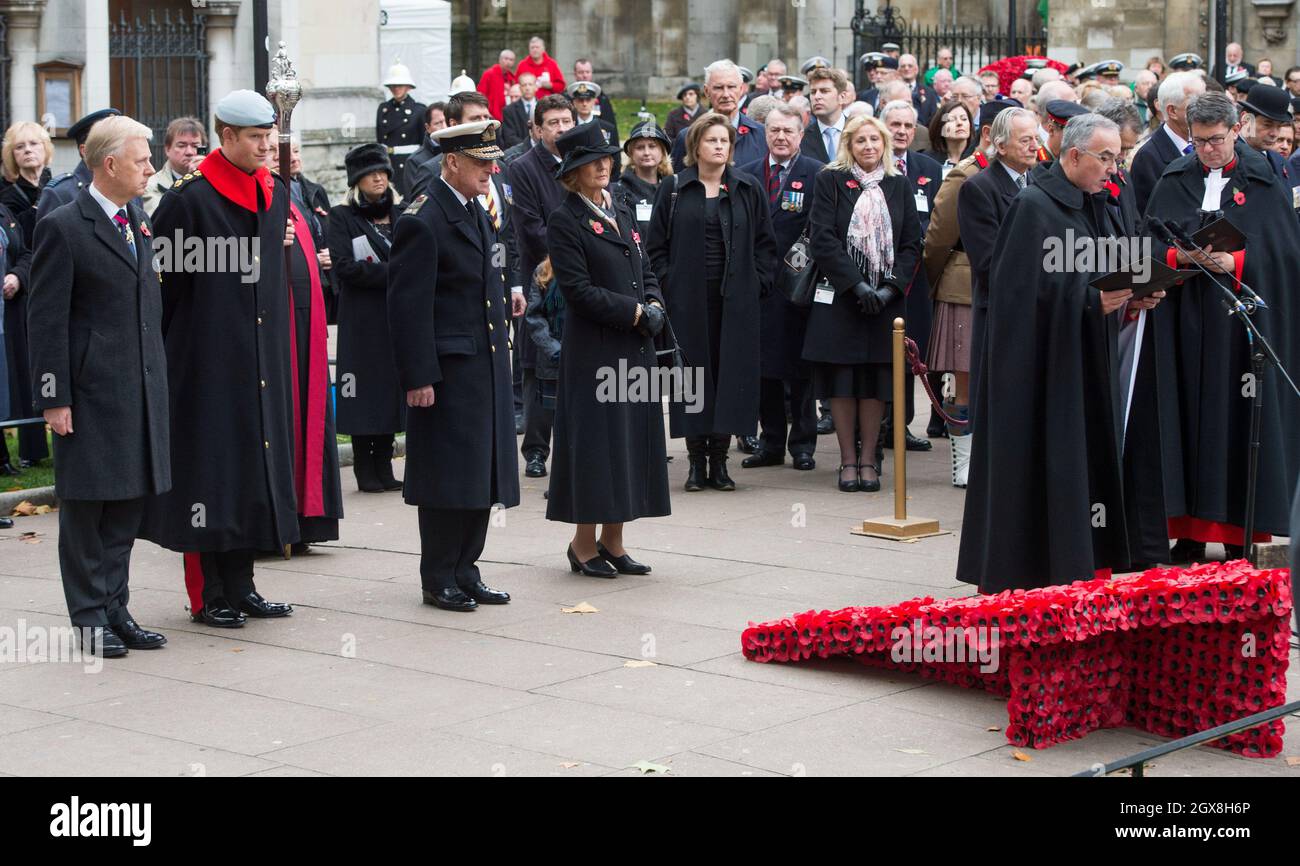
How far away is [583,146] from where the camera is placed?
934 cm

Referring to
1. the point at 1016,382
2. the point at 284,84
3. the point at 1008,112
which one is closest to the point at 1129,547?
the point at 1016,382

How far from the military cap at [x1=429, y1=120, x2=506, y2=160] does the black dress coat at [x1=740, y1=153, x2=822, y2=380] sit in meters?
4.14

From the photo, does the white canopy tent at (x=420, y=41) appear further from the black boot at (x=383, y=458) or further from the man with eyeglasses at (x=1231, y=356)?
the man with eyeglasses at (x=1231, y=356)

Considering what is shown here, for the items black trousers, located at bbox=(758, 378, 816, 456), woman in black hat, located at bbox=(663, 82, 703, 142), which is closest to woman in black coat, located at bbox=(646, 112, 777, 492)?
black trousers, located at bbox=(758, 378, 816, 456)

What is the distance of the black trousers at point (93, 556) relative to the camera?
7910mm

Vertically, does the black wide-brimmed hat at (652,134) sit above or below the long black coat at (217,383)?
above

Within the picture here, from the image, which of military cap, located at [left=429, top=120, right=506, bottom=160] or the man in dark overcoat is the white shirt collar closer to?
the man in dark overcoat

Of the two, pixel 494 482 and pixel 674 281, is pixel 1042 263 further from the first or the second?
pixel 674 281

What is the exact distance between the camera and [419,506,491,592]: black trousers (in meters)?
8.83

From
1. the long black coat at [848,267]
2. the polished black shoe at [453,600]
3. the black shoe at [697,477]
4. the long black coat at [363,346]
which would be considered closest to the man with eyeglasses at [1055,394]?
the polished black shoe at [453,600]

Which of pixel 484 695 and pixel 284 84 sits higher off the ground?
pixel 284 84

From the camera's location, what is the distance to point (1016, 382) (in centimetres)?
839
